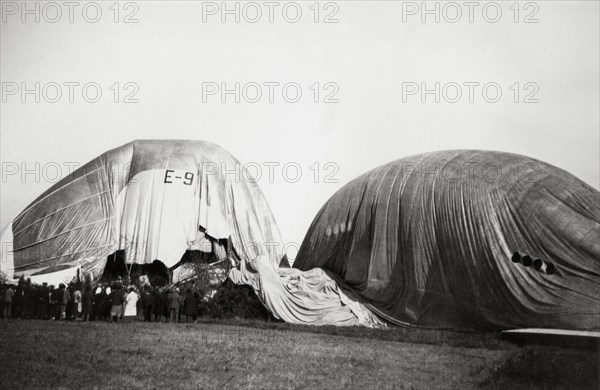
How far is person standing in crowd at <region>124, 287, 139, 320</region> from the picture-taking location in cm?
2331

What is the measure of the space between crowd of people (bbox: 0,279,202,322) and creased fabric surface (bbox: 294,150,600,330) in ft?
18.5

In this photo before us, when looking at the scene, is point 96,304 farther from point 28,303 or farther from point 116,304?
point 28,303

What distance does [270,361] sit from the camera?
12.3 meters

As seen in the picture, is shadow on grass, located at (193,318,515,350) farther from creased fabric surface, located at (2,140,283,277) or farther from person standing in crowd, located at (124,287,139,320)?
creased fabric surface, located at (2,140,283,277)

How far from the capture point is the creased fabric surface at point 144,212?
87.5ft

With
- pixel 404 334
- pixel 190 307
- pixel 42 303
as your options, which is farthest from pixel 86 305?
pixel 404 334

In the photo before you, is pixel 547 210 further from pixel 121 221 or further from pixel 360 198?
pixel 121 221

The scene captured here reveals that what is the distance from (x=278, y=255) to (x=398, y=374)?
19.8 meters

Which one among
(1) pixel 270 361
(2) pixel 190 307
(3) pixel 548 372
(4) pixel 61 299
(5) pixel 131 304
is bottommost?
(5) pixel 131 304

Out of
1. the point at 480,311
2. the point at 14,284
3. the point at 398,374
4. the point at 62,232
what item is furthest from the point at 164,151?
the point at 398,374

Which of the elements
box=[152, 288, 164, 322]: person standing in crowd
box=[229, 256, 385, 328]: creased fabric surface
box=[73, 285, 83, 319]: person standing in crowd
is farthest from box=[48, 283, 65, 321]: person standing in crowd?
box=[229, 256, 385, 328]: creased fabric surface

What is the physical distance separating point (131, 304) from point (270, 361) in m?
12.5

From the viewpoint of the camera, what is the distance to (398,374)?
1140 centimetres

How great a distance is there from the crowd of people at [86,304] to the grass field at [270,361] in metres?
4.28
